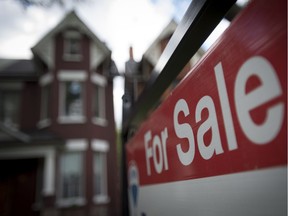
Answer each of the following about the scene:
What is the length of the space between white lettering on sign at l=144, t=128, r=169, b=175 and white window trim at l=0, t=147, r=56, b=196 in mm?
10429

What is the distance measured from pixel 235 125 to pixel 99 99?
43.2 ft

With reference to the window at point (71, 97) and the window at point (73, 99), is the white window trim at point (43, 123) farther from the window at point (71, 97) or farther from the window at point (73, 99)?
the window at point (73, 99)

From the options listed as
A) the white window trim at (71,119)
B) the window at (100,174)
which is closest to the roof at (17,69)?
the white window trim at (71,119)

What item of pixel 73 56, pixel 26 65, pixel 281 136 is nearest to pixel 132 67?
pixel 281 136

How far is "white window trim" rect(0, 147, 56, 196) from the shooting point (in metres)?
11.3

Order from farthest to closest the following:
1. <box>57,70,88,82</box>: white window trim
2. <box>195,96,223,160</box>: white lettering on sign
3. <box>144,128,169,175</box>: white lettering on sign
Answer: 1. <box>57,70,88,82</box>: white window trim
2. <box>144,128,169,175</box>: white lettering on sign
3. <box>195,96,223,160</box>: white lettering on sign

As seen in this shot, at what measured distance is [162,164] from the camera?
1.67m

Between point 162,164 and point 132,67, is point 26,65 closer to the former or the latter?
point 132,67

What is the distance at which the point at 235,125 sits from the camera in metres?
0.95

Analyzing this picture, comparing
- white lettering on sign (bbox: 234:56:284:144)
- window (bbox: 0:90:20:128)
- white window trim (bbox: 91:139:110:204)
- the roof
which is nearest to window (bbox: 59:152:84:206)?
white window trim (bbox: 91:139:110:204)

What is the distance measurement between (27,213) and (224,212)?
1281 centimetres

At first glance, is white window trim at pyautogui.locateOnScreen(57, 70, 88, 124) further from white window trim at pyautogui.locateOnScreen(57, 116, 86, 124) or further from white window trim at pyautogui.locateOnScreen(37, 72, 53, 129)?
white window trim at pyautogui.locateOnScreen(37, 72, 53, 129)

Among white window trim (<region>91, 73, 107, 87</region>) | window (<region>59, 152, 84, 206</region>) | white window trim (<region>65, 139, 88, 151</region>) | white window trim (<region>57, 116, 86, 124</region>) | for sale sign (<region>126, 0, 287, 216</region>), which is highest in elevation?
white window trim (<region>91, 73, 107, 87</region>)

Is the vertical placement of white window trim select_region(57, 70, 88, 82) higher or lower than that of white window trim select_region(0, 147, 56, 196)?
higher
